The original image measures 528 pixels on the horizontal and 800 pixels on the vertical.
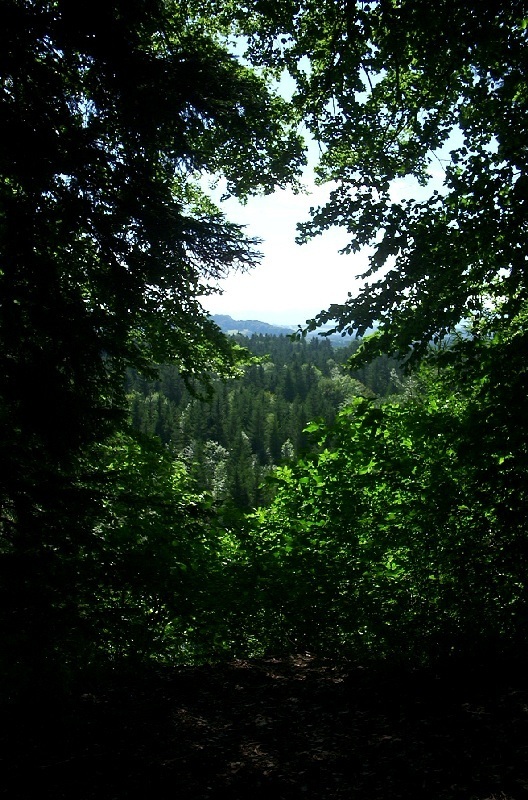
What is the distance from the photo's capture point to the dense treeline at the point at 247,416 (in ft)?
260

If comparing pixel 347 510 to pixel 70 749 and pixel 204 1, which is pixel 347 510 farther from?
pixel 204 1

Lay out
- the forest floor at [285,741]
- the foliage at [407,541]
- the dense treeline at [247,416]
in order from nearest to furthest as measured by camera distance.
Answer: the forest floor at [285,741]
the foliage at [407,541]
the dense treeline at [247,416]

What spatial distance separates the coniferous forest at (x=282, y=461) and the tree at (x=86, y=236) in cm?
3

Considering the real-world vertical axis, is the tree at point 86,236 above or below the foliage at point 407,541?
above

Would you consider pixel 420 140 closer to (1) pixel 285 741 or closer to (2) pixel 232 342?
(2) pixel 232 342

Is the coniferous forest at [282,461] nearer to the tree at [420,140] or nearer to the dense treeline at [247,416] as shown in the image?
the tree at [420,140]

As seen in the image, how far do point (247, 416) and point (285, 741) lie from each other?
102m

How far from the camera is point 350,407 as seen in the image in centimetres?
→ 667

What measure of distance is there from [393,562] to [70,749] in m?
4.04

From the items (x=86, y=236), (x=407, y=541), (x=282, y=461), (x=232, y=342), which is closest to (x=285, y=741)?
(x=407, y=541)

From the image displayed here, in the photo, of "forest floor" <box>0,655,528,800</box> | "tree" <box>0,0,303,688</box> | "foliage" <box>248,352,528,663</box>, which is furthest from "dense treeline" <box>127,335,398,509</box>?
"tree" <box>0,0,303,688</box>

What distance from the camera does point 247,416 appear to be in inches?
4190

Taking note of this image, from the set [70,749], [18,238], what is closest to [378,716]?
[70,749]

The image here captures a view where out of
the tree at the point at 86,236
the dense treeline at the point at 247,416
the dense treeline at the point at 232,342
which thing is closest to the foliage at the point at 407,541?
the dense treeline at the point at 232,342
